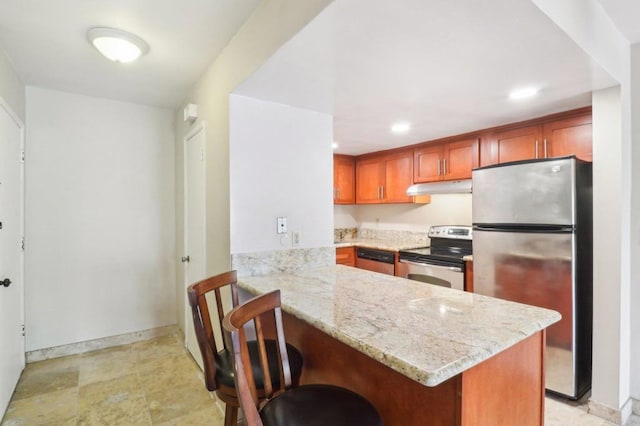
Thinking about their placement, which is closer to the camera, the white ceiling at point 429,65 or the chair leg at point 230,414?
the white ceiling at point 429,65

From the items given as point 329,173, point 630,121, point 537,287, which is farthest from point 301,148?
point 630,121

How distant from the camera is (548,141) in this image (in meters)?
2.72

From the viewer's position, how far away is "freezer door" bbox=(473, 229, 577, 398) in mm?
2229

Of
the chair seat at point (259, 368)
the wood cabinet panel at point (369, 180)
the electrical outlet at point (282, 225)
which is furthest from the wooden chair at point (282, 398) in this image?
the wood cabinet panel at point (369, 180)

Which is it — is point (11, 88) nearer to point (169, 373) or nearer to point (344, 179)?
point (169, 373)

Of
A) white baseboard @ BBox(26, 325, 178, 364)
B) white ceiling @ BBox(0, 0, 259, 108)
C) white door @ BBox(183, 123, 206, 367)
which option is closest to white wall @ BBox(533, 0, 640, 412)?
white ceiling @ BBox(0, 0, 259, 108)

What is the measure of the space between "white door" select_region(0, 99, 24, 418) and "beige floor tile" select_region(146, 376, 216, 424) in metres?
0.90

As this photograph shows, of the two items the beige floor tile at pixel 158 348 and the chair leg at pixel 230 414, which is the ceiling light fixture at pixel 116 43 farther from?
the beige floor tile at pixel 158 348

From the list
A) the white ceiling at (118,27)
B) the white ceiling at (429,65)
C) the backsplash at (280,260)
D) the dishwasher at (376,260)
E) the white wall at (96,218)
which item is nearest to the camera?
the white ceiling at (429,65)

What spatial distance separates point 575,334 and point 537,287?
14.1 inches

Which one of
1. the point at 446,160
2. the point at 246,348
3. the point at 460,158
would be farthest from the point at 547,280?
the point at 246,348

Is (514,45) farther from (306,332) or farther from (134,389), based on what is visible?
(134,389)

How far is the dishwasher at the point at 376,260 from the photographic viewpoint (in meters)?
3.78

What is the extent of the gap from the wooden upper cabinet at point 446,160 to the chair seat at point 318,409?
279 centimetres
